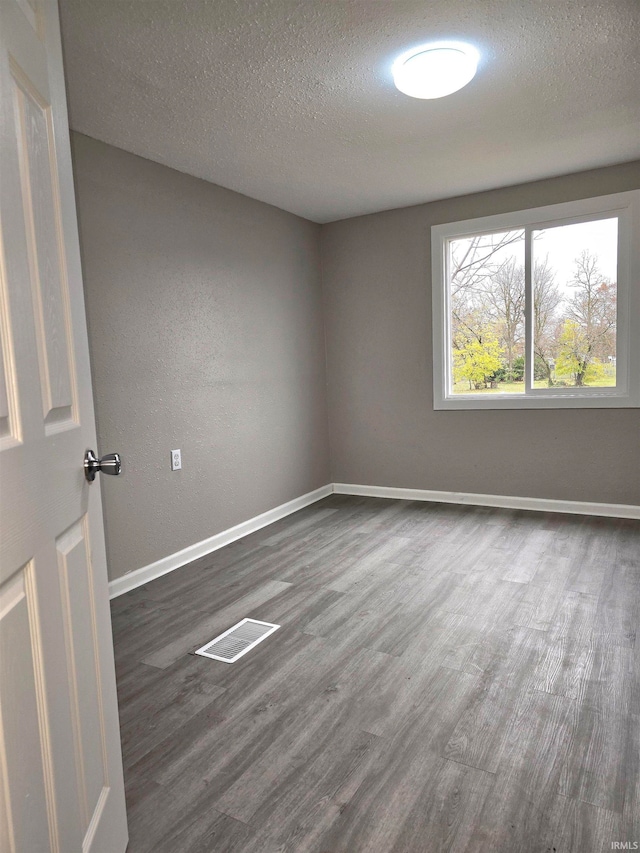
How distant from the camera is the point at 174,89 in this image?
2.35 metres

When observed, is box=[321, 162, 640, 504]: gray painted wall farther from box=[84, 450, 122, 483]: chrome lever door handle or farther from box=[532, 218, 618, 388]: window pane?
box=[84, 450, 122, 483]: chrome lever door handle

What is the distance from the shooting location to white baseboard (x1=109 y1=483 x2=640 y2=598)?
120 inches

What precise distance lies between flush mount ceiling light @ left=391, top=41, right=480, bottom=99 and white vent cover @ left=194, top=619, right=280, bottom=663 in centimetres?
229

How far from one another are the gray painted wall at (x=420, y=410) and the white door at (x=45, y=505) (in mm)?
3423

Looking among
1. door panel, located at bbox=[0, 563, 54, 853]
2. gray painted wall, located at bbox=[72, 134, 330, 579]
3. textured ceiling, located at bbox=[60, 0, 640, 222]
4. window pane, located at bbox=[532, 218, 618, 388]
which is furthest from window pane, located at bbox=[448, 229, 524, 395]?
door panel, located at bbox=[0, 563, 54, 853]

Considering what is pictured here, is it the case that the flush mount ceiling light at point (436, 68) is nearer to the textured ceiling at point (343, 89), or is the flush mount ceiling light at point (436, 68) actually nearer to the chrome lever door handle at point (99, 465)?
the textured ceiling at point (343, 89)

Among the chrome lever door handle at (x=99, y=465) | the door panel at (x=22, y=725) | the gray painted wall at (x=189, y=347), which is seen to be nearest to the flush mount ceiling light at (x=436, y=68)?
the gray painted wall at (x=189, y=347)

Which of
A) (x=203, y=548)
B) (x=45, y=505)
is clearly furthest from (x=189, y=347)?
(x=45, y=505)

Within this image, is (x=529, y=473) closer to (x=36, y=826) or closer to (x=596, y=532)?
(x=596, y=532)

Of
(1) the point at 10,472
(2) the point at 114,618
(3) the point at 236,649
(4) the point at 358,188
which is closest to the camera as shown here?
(1) the point at 10,472

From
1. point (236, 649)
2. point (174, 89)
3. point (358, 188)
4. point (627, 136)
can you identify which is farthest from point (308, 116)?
point (236, 649)

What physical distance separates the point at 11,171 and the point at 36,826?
0.95 meters

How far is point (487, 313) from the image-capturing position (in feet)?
13.6

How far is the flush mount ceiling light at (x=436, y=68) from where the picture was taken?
2166 millimetres
